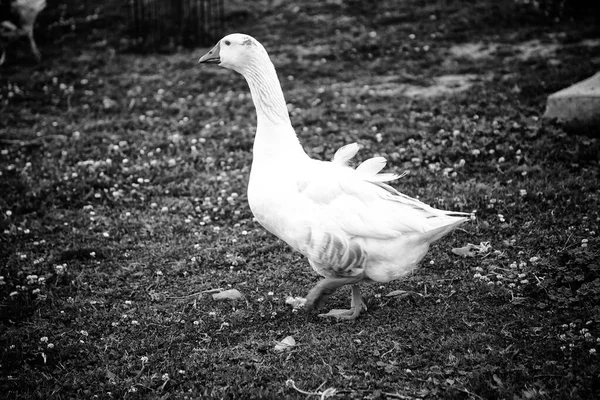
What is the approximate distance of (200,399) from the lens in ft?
12.3

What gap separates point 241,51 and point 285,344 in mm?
2238

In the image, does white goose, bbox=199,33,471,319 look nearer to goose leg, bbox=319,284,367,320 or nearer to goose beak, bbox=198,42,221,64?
goose leg, bbox=319,284,367,320

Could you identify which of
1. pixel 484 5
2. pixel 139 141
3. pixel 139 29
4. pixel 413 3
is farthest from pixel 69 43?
pixel 484 5

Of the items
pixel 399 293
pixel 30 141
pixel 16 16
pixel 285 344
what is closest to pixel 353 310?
pixel 399 293

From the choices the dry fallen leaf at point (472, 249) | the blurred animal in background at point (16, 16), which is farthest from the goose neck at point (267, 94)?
the blurred animal in background at point (16, 16)

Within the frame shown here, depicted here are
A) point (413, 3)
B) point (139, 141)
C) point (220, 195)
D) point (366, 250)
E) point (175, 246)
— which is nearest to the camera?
point (366, 250)

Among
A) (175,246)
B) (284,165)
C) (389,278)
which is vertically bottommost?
(175,246)

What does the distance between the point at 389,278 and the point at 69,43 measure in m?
11.0

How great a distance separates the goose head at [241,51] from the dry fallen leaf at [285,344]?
2071 millimetres

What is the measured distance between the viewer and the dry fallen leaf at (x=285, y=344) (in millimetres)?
4156

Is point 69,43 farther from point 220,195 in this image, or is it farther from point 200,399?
point 200,399

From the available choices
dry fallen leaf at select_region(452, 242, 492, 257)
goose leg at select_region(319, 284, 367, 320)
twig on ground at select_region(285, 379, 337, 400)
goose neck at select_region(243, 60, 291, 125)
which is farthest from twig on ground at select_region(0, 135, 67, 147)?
twig on ground at select_region(285, 379, 337, 400)

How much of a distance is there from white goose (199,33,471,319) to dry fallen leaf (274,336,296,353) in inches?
11.4

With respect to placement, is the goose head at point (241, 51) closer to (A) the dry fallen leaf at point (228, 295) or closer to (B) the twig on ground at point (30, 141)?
(A) the dry fallen leaf at point (228, 295)
